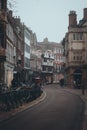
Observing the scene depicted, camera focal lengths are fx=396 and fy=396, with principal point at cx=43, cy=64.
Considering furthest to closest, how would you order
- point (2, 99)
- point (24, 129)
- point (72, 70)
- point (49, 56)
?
point (49, 56), point (72, 70), point (2, 99), point (24, 129)

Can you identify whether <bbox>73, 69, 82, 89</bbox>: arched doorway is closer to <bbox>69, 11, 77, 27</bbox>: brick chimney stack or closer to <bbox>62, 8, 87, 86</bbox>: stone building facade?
<bbox>62, 8, 87, 86</bbox>: stone building facade

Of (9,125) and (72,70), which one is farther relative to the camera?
(72,70)

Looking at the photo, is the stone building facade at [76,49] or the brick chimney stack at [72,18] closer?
the stone building facade at [76,49]

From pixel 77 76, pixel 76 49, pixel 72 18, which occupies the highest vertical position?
pixel 72 18

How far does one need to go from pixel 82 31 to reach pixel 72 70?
877 centimetres

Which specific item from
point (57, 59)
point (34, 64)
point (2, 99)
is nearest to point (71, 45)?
point (34, 64)

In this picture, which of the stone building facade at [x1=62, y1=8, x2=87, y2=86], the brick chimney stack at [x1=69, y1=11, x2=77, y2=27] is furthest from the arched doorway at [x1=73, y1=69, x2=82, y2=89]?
the brick chimney stack at [x1=69, y1=11, x2=77, y2=27]

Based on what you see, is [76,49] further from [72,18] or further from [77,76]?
[72,18]

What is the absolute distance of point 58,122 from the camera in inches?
717

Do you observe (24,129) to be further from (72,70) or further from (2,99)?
(72,70)

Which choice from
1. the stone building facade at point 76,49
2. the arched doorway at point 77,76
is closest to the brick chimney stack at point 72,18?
the stone building facade at point 76,49

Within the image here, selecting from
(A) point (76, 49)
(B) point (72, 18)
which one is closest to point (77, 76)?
(A) point (76, 49)

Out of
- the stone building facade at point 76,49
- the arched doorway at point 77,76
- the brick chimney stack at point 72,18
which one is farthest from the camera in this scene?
the brick chimney stack at point 72,18

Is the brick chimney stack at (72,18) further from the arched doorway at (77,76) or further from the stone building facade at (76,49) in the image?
the arched doorway at (77,76)
